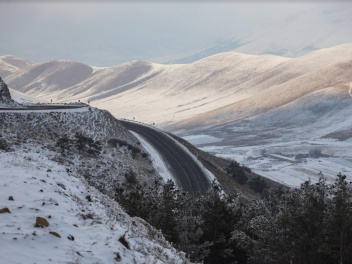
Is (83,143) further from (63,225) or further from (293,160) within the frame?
(293,160)

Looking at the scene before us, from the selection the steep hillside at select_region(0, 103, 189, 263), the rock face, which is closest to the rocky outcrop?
the rock face

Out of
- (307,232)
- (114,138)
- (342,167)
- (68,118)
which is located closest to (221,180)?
(114,138)

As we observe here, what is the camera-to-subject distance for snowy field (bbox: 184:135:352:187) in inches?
4190

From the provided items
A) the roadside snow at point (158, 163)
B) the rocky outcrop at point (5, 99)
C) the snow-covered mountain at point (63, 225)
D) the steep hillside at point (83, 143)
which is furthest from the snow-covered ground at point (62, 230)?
the rocky outcrop at point (5, 99)

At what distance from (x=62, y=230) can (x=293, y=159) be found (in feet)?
404

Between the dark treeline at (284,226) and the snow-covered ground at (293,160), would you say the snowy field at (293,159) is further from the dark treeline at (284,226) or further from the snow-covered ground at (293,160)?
the dark treeline at (284,226)

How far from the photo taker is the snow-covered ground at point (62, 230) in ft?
32.3

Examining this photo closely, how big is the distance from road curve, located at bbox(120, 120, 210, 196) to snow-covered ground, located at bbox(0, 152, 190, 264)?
36245 millimetres

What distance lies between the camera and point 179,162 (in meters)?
63.5

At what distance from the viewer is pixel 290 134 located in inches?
6467

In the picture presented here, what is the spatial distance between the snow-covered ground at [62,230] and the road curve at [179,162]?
1427 inches

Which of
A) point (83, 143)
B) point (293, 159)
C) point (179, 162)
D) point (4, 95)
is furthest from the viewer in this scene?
point (293, 159)

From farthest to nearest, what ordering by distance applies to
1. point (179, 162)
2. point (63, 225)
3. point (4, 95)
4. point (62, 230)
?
1. point (4, 95)
2. point (179, 162)
3. point (63, 225)
4. point (62, 230)

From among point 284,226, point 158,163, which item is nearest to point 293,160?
point 158,163
